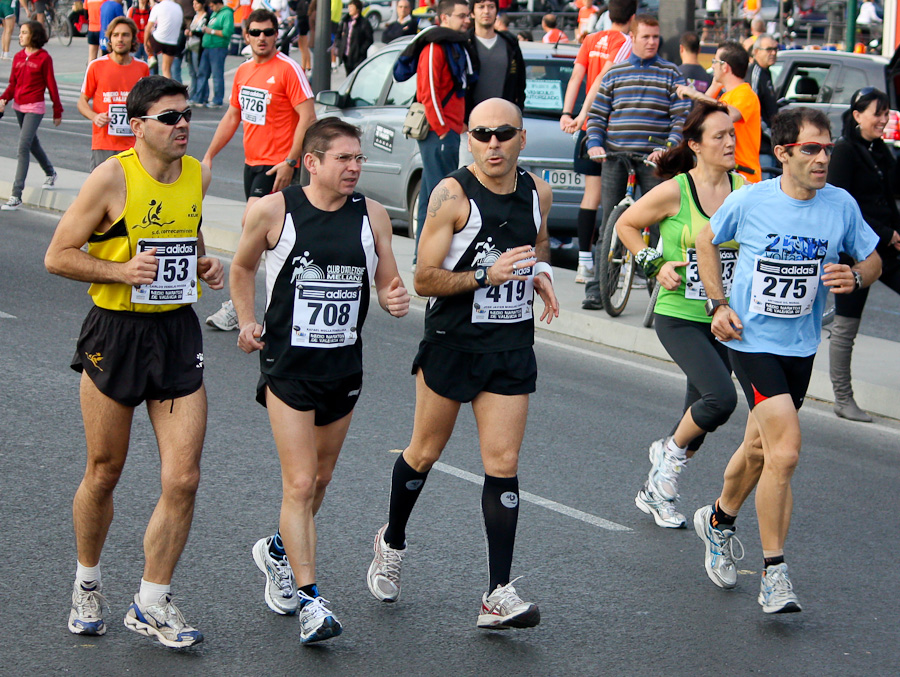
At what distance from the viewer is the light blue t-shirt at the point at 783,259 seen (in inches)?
208

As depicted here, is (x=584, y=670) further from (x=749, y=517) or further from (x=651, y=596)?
(x=749, y=517)

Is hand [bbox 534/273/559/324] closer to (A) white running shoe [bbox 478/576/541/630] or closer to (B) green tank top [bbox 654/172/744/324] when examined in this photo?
(A) white running shoe [bbox 478/576/541/630]

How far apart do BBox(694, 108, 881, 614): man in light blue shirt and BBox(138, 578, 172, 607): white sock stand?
221 centimetres

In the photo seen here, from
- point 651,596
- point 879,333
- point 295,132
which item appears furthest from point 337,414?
point 879,333

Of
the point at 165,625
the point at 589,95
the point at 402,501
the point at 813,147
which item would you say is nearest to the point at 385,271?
the point at 402,501

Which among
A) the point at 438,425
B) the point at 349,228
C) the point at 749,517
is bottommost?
the point at 749,517

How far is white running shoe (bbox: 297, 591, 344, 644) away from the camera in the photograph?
455 centimetres

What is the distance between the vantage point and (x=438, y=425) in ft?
16.8

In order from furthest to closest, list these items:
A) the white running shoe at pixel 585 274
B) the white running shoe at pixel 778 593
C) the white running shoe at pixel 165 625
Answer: the white running shoe at pixel 585 274, the white running shoe at pixel 778 593, the white running shoe at pixel 165 625

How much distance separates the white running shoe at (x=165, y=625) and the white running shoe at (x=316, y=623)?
1.16ft

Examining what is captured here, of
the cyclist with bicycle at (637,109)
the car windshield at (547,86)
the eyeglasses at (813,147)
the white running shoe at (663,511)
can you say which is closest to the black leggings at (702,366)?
the white running shoe at (663,511)

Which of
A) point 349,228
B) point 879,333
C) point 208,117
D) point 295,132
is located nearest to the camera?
point 349,228

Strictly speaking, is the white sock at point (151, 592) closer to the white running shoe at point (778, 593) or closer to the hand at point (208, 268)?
the hand at point (208, 268)

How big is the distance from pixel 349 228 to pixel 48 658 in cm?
179
